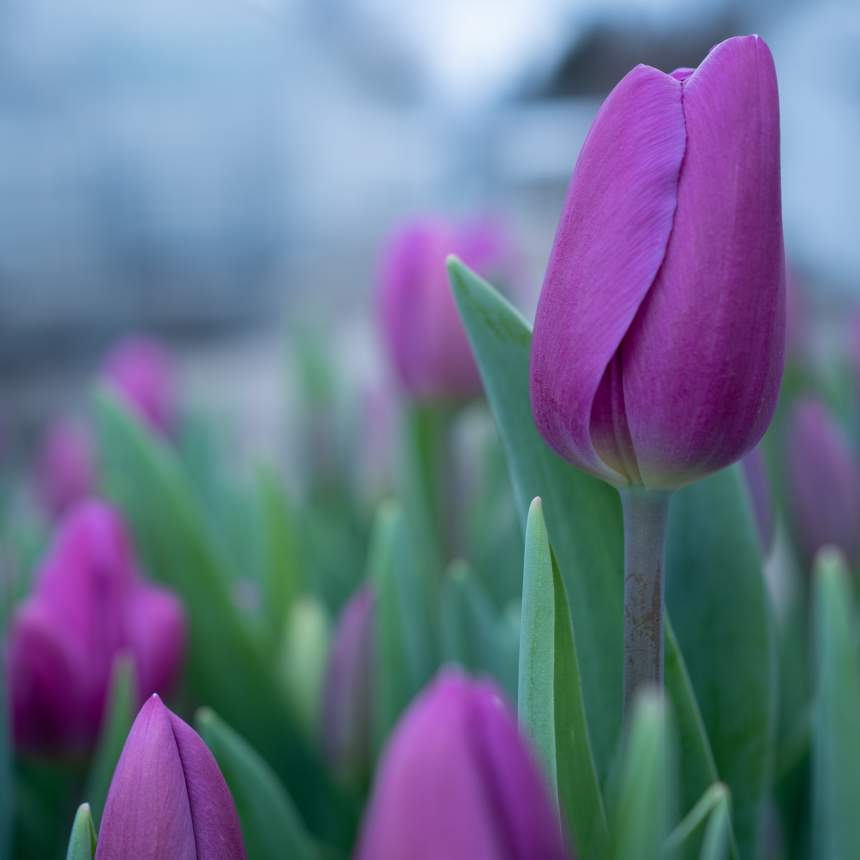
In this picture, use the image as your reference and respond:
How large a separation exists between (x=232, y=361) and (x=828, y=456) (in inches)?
93.8

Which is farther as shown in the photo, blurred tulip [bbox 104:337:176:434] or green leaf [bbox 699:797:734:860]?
blurred tulip [bbox 104:337:176:434]

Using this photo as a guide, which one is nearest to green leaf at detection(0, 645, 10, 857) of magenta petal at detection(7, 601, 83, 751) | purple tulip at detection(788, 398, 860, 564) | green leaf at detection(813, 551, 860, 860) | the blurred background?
magenta petal at detection(7, 601, 83, 751)

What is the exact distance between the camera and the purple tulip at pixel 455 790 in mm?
166

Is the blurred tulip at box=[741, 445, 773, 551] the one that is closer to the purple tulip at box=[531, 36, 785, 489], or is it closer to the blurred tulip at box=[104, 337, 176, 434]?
the purple tulip at box=[531, 36, 785, 489]

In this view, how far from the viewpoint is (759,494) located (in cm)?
35

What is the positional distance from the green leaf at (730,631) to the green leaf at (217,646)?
17 centimetres

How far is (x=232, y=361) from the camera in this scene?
278 cm

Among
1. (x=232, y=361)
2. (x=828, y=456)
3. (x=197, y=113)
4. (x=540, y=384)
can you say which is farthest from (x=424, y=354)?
(x=197, y=113)

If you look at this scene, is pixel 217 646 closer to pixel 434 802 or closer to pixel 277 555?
pixel 277 555

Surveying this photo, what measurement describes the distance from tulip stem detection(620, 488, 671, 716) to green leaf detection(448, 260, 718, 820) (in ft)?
0.11

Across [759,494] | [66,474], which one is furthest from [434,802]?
[66,474]

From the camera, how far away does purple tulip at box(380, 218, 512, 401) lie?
56 centimetres

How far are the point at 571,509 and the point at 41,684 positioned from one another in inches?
7.9

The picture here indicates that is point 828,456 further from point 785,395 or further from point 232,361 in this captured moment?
point 232,361
